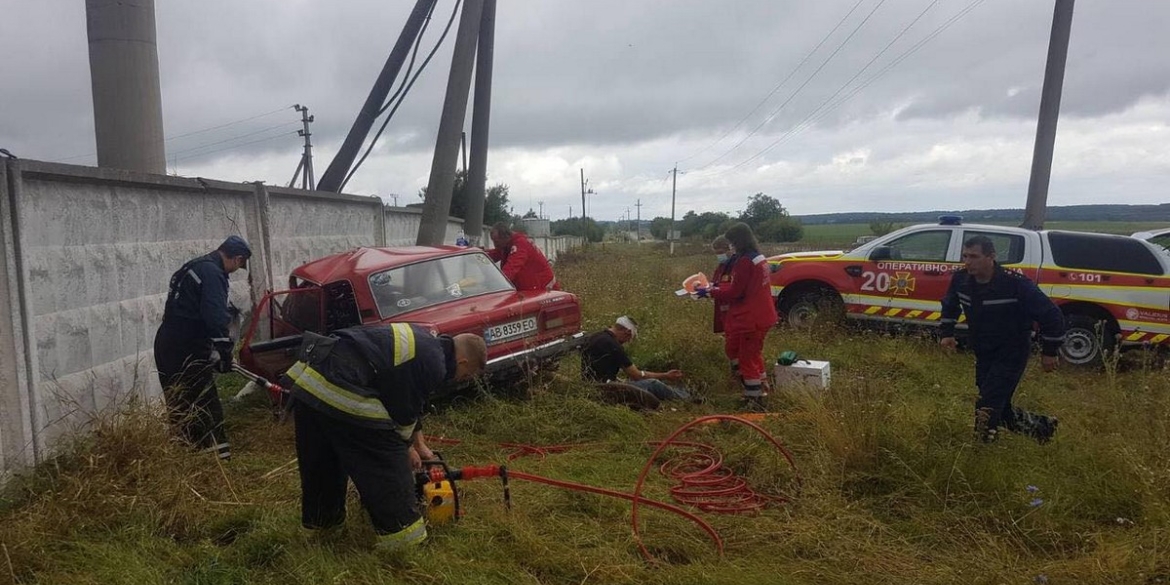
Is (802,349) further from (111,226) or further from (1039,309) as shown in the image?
(111,226)

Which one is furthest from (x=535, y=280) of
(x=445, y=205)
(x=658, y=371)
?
(x=445, y=205)

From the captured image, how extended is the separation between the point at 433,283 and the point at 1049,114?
10.1 meters

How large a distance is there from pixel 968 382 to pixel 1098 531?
3.79 m

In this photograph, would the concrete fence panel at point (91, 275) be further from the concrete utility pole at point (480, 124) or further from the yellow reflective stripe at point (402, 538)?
the concrete utility pole at point (480, 124)

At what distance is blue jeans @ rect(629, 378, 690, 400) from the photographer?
6355mm

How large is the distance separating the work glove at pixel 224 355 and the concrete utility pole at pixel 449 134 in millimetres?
5751

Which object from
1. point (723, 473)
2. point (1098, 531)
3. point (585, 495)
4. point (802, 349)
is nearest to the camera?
point (1098, 531)

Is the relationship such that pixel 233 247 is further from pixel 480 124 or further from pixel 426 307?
pixel 480 124

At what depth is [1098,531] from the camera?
372 centimetres

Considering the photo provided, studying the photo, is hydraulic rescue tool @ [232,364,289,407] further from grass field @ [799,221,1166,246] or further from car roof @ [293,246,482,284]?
grass field @ [799,221,1166,246]

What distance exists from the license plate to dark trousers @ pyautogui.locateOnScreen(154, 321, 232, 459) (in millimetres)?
1966

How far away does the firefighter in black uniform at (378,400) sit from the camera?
10.6 feet

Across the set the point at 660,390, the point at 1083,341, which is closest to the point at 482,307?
the point at 660,390

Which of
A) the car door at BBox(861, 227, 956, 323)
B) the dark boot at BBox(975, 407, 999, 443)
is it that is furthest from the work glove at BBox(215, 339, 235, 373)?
the car door at BBox(861, 227, 956, 323)
